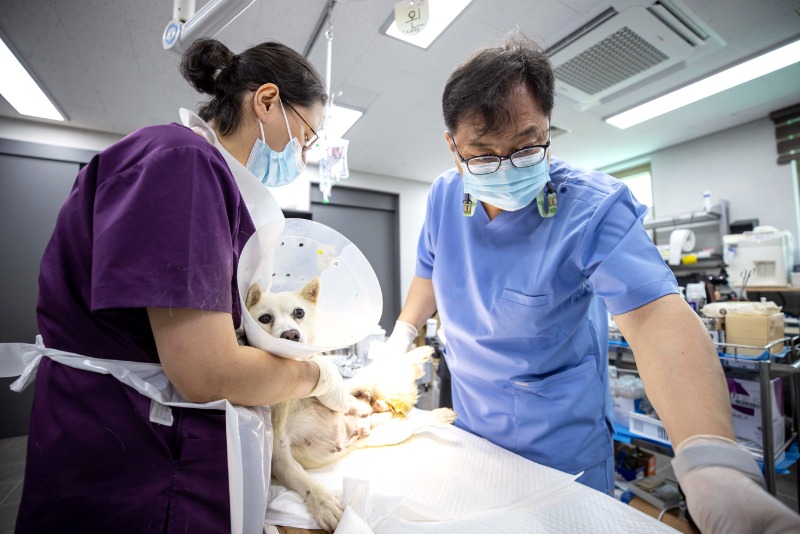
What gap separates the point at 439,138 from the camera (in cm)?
428

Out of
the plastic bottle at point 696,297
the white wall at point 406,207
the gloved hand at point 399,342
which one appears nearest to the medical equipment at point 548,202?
the gloved hand at point 399,342

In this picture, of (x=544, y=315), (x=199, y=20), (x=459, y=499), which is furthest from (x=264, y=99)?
(x=459, y=499)

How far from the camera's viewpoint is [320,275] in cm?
95

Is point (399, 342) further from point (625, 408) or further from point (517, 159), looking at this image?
point (625, 408)

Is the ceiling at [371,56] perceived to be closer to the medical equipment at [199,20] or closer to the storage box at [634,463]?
the medical equipment at [199,20]

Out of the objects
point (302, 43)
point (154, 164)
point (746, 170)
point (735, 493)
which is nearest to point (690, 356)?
point (735, 493)

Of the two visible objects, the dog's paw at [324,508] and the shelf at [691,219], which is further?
the shelf at [691,219]

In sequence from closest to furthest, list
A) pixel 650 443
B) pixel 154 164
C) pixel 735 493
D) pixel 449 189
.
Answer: pixel 735 493 → pixel 154 164 → pixel 449 189 → pixel 650 443

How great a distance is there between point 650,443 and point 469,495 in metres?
2.16

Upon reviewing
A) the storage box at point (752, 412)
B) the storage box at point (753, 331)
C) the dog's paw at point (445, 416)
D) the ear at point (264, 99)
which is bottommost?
the storage box at point (752, 412)

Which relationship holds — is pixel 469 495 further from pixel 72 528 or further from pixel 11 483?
pixel 11 483

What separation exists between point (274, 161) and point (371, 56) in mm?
2145

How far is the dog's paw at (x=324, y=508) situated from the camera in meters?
0.77

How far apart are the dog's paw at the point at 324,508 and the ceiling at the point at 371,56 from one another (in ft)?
4.97
